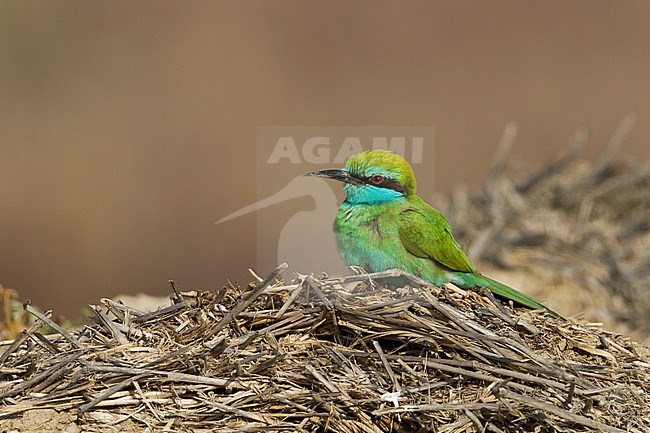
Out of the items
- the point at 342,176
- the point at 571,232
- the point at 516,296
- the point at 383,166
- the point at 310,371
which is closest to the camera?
the point at 310,371

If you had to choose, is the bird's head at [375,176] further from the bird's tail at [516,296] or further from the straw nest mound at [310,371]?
the straw nest mound at [310,371]

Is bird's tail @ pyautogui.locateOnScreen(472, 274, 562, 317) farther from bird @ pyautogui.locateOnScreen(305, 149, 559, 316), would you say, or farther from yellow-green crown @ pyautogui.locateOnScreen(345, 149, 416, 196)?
yellow-green crown @ pyautogui.locateOnScreen(345, 149, 416, 196)

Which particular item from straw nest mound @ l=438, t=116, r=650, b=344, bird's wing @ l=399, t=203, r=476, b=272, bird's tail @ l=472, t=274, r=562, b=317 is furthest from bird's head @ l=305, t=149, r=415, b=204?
straw nest mound @ l=438, t=116, r=650, b=344

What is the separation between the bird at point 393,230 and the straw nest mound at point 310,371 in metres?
0.53

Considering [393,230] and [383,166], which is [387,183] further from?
[393,230]

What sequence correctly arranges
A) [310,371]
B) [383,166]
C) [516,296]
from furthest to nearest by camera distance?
1. [383,166]
2. [516,296]
3. [310,371]

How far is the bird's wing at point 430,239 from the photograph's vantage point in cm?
394

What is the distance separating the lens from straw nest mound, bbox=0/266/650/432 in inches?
114

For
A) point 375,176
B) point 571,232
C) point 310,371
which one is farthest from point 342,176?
point 571,232

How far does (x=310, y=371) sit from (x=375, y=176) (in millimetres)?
1269

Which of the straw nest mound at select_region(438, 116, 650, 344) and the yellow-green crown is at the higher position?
the yellow-green crown

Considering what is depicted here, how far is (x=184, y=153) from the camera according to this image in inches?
441

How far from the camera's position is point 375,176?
4004mm

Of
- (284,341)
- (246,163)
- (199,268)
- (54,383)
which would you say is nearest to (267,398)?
(284,341)
